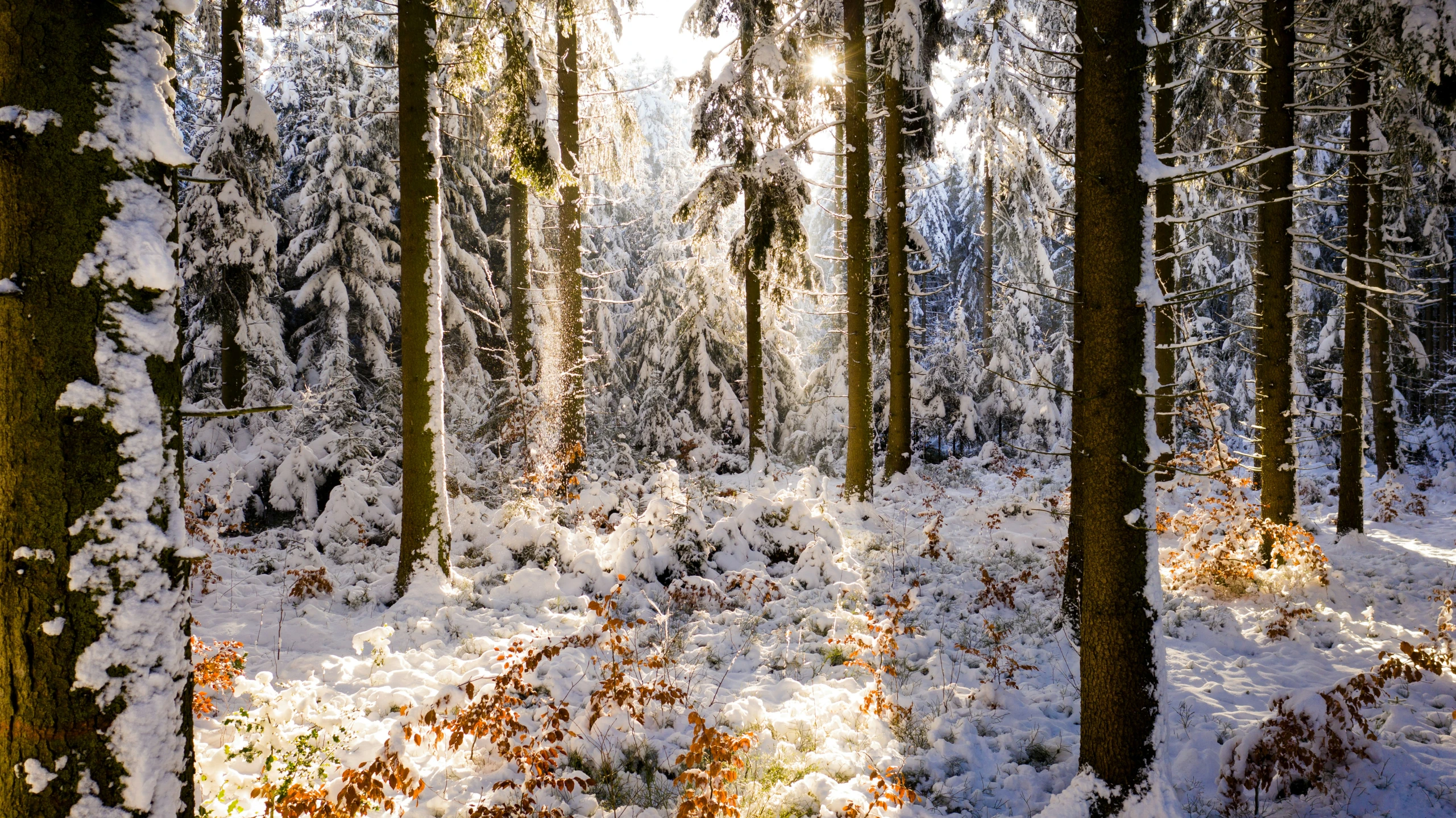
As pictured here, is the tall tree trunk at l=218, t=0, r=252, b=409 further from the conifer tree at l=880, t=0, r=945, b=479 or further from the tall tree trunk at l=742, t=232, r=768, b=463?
the conifer tree at l=880, t=0, r=945, b=479

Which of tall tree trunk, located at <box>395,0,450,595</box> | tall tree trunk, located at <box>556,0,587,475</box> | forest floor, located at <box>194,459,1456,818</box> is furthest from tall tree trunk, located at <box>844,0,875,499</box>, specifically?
tall tree trunk, located at <box>395,0,450,595</box>

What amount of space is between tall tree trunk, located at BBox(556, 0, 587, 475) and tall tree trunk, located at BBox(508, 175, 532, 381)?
11.1 ft

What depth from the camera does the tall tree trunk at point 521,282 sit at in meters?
15.5

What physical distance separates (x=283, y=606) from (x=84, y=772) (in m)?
5.76

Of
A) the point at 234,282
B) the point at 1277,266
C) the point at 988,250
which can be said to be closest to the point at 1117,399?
the point at 1277,266

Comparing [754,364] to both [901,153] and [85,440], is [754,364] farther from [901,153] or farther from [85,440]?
[85,440]

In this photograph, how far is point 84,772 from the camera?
218 cm

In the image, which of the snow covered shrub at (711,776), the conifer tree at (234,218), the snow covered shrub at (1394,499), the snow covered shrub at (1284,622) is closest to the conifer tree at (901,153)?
the snow covered shrub at (1284,622)

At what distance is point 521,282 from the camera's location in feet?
53.7

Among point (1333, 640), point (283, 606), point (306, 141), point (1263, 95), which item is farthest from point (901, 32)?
point (306, 141)

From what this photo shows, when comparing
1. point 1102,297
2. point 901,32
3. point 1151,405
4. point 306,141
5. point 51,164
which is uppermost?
point 306,141

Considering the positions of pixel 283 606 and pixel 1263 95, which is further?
pixel 1263 95

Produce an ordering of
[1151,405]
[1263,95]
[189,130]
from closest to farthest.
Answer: [1151,405] < [1263,95] < [189,130]

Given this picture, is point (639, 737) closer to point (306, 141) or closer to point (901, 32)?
point (901, 32)
